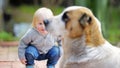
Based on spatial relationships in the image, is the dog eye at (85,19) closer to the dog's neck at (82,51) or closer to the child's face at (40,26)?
the dog's neck at (82,51)

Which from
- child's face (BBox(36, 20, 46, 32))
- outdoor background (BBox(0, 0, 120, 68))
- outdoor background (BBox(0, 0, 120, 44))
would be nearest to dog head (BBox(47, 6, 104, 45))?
child's face (BBox(36, 20, 46, 32))

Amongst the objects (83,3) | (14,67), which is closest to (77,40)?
(14,67)

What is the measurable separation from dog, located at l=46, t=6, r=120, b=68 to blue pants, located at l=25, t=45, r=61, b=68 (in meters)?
0.82

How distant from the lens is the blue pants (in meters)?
4.00

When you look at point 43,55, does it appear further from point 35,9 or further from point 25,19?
point 25,19

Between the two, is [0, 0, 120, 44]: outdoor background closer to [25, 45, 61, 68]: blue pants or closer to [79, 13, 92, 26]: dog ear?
[25, 45, 61, 68]: blue pants

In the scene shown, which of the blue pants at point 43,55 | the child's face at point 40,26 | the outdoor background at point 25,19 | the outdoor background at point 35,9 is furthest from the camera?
the outdoor background at point 35,9

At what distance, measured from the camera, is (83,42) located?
3.15 meters

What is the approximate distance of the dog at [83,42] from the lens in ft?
10.3

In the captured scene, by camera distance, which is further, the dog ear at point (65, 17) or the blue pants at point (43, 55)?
the blue pants at point (43, 55)

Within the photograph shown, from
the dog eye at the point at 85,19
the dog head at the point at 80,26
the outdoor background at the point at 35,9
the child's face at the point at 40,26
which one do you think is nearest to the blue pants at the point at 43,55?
the child's face at the point at 40,26

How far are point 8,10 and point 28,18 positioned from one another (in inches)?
39.4

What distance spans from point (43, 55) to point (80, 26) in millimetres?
1003

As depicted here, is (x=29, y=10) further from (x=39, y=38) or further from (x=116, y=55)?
(x=116, y=55)
